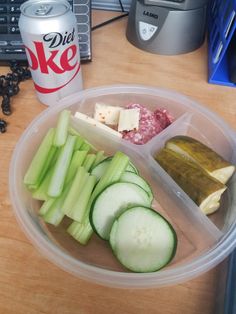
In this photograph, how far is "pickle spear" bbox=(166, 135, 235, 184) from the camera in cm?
47

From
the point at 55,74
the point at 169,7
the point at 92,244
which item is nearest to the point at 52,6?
the point at 55,74

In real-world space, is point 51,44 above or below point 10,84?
above

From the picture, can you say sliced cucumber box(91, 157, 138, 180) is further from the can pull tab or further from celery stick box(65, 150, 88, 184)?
the can pull tab

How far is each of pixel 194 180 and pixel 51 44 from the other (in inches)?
12.4

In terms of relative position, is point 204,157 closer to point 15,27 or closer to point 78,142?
point 78,142

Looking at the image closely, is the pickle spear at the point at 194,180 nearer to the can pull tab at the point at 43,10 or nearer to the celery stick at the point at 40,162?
the celery stick at the point at 40,162

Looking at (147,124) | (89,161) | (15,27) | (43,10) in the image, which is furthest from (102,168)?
(15,27)

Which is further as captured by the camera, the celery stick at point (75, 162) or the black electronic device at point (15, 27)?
the black electronic device at point (15, 27)

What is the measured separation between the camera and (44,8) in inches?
19.2

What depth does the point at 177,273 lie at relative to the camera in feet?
1.19

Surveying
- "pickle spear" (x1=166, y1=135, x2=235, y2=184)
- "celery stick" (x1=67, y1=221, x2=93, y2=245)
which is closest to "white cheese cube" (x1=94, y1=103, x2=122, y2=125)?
"pickle spear" (x1=166, y1=135, x2=235, y2=184)

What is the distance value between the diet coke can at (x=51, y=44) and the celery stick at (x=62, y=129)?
0.06m

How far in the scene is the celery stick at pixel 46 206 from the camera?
450 mm

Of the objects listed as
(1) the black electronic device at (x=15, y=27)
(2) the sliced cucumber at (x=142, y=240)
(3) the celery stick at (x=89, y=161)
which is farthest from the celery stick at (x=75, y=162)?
(1) the black electronic device at (x=15, y=27)
